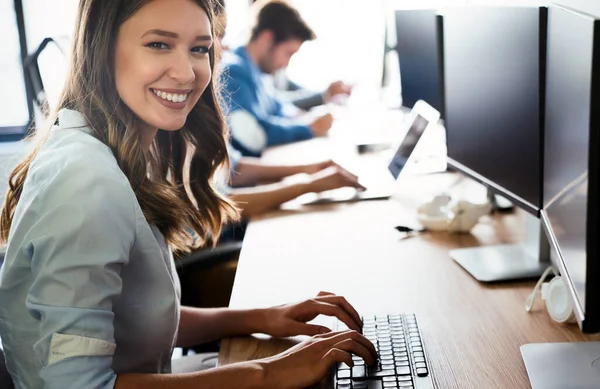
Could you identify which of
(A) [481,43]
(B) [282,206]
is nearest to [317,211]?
(B) [282,206]

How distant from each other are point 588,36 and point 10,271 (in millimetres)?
768

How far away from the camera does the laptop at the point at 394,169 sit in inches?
78.7

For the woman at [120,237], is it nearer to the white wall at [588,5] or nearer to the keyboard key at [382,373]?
the keyboard key at [382,373]

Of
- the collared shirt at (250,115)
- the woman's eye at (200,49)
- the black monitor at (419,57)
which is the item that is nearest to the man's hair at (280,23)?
the collared shirt at (250,115)

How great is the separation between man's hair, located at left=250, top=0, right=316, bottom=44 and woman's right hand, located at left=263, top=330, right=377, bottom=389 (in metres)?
2.25

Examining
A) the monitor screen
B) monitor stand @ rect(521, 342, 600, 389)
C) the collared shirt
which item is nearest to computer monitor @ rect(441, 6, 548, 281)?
the monitor screen

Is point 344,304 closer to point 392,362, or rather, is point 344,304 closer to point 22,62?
point 392,362

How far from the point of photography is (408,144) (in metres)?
2.06

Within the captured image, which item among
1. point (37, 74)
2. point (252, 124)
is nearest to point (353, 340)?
point (37, 74)

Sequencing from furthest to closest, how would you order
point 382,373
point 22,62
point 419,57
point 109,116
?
point 22,62 < point 419,57 < point 109,116 < point 382,373

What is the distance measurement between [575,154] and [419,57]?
4.60ft

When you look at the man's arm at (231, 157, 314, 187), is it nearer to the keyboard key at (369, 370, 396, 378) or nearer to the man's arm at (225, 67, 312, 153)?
the man's arm at (225, 67, 312, 153)

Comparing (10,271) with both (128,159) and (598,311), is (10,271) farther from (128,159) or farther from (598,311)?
(598,311)

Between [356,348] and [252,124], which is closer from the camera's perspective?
[356,348]
